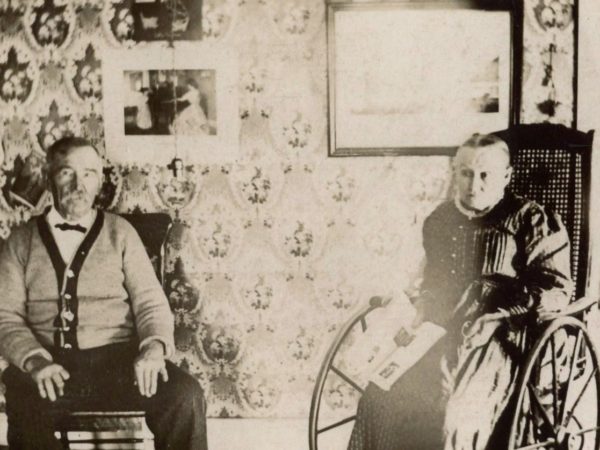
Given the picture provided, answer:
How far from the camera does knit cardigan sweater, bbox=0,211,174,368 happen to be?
1744mm

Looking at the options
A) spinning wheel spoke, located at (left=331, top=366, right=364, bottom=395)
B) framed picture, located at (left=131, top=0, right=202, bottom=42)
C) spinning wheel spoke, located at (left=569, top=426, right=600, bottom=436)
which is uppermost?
framed picture, located at (left=131, top=0, right=202, bottom=42)

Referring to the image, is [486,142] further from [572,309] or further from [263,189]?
[263,189]

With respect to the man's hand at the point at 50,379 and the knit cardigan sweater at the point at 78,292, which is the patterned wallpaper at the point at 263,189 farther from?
the man's hand at the point at 50,379

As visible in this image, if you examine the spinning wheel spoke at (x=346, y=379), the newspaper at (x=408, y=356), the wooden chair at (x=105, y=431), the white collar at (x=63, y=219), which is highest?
the white collar at (x=63, y=219)

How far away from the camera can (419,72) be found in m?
1.76

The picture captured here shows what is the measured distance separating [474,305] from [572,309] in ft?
0.80

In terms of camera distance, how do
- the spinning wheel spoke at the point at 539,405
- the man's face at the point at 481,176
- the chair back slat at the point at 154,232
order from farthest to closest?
1. the chair back slat at the point at 154,232
2. the man's face at the point at 481,176
3. the spinning wheel spoke at the point at 539,405

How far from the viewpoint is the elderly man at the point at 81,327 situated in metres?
1.72

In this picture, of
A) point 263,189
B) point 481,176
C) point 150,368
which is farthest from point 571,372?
point 150,368

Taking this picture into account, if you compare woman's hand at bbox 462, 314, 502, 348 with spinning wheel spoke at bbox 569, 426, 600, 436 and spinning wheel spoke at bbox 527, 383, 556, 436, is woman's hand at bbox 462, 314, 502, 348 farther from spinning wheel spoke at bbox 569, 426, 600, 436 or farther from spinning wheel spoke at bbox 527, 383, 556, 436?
spinning wheel spoke at bbox 569, 426, 600, 436

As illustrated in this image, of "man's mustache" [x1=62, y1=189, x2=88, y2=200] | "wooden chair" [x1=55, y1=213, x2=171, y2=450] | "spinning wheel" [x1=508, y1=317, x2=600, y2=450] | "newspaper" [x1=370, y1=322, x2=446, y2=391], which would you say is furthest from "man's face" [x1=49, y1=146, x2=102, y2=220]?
"spinning wheel" [x1=508, y1=317, x2=600, y2=450]

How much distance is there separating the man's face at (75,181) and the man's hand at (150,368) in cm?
41

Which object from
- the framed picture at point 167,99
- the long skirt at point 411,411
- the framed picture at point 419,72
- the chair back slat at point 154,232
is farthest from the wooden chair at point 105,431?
the framed picture at point 419,72

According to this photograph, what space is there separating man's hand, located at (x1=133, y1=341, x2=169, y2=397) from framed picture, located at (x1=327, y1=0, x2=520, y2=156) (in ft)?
2.61
